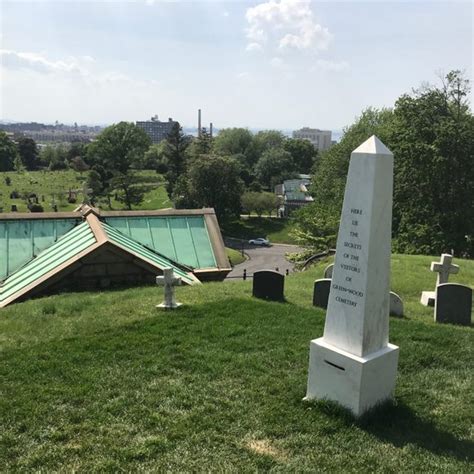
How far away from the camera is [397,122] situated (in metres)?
30.9

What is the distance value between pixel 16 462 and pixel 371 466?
12.8ft

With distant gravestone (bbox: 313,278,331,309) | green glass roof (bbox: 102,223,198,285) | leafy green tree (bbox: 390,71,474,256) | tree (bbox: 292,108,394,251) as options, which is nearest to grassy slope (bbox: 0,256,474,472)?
distant gravestone (bbox: 313,278,331,309)

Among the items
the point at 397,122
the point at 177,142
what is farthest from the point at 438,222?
the point at 177,142

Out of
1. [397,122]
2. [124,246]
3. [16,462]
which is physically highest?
[397,122]

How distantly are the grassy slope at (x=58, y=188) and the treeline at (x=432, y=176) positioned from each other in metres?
49.2

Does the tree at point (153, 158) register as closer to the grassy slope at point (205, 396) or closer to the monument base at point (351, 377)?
the grassy slope at point (205, 396)

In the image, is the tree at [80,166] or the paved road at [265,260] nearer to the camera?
the paved road at [265,260]

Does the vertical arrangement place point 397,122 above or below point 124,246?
above

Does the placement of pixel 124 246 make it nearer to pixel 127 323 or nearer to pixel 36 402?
pixel 127 323

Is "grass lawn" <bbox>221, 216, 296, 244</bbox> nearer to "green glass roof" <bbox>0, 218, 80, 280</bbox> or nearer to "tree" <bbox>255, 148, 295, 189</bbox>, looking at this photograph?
"tree" <bbox>255, 148, 295, 189</bbox>

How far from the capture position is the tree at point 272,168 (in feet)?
307

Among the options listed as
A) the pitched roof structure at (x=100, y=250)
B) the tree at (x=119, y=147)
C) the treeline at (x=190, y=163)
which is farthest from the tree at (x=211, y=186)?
the pitched roof structure at (x=100, y=250)

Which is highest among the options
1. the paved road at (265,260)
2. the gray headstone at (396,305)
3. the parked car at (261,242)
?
the gray headstone at (396,305)

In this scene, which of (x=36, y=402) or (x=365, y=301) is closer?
(x=365, y=301)
